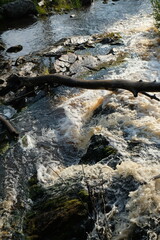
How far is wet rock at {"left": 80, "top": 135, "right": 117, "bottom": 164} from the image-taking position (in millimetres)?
6902

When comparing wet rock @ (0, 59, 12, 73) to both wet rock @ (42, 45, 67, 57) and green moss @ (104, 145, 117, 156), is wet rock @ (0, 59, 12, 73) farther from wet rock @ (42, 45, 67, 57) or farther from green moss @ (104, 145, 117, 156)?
green moss @ (104, 145, 117, 156)

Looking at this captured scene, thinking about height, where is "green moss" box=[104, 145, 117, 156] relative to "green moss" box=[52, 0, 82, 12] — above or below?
above

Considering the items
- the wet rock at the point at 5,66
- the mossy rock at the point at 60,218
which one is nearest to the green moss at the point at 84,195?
the mossy rock at the point at 60,218

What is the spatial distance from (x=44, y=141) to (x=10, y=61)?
21.5 feet

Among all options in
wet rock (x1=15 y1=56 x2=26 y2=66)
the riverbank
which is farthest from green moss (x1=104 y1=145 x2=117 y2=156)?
the riverbank

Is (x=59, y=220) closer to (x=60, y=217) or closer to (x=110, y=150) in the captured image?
(x=60, y=217)

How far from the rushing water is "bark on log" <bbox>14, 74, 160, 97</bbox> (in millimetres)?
617

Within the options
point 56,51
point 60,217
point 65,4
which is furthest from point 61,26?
point 60,217

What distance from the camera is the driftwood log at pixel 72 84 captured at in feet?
25.2

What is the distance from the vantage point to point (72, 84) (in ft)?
31.3

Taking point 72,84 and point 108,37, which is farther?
point 108,37

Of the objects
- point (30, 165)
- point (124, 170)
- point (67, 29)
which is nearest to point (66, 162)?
point (30, 165)

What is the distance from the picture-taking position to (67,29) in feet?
57.6

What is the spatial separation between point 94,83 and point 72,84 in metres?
0.93
